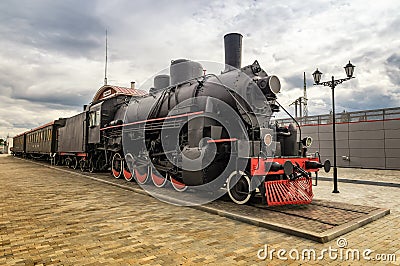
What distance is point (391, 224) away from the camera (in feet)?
17.9

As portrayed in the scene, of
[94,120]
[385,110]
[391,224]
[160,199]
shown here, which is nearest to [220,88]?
[160,199]

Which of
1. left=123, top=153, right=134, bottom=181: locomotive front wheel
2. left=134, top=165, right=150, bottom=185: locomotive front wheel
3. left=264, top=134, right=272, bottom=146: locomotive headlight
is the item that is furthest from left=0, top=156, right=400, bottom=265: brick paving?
left=123, top=153, right=134, bottom=181: locomotive front wheel

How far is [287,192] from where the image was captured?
653cm

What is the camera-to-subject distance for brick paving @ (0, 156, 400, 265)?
3766 mm

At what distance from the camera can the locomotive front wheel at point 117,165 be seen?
11.8 m

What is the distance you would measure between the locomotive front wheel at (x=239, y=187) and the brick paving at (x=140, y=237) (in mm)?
1073

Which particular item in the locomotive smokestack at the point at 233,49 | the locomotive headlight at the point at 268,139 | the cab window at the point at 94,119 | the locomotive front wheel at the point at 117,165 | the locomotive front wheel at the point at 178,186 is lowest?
the locomotive front wheel at the point at 178,186

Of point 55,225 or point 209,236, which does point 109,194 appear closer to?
point 55,225

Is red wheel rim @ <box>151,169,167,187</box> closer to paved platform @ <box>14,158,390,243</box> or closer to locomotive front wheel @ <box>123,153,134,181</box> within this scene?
locomotive front wheel @ <box>123,153,134,181</box>

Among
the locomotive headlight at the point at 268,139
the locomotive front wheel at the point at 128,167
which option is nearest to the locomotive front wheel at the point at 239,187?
the locomotive headlight at the point at 268,139

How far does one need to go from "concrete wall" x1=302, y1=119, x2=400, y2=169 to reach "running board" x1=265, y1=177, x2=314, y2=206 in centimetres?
1270

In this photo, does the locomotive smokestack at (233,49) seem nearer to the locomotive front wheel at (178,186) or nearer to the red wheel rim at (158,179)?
the locomotive front wheel at (178,186)

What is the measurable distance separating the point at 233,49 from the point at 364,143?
13.7 meters

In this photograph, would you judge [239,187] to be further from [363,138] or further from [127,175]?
[363,138]
